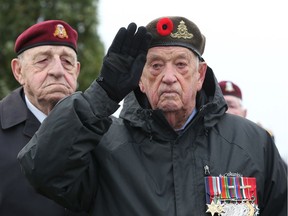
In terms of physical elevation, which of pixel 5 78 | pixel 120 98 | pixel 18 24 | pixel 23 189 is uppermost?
pixel 120 98

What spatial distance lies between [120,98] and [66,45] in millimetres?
1408

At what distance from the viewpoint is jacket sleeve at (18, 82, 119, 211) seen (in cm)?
336

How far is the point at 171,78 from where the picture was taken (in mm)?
3707

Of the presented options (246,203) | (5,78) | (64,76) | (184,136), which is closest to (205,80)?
(184,136)

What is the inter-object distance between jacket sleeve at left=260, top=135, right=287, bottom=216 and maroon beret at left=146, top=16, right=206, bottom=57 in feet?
2.39

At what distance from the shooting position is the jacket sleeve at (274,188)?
147 inches

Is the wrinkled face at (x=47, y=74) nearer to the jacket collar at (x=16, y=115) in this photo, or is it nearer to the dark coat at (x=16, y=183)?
the jacket collar at (x=16, y=115)

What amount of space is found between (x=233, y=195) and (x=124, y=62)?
3.09 feet

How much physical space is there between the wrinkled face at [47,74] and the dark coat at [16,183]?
281mm

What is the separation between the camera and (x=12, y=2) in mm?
18156

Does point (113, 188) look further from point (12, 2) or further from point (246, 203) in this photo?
point (12, 2)

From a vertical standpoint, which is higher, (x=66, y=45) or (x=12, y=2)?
(x=66, y=45)

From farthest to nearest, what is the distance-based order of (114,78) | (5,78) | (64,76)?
(5,78) → (64,76) → (114,78)

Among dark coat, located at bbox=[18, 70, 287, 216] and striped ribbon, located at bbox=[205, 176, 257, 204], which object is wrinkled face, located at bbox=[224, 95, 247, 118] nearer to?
dark coat, located at bbox=[18, 70, 287, 216]
